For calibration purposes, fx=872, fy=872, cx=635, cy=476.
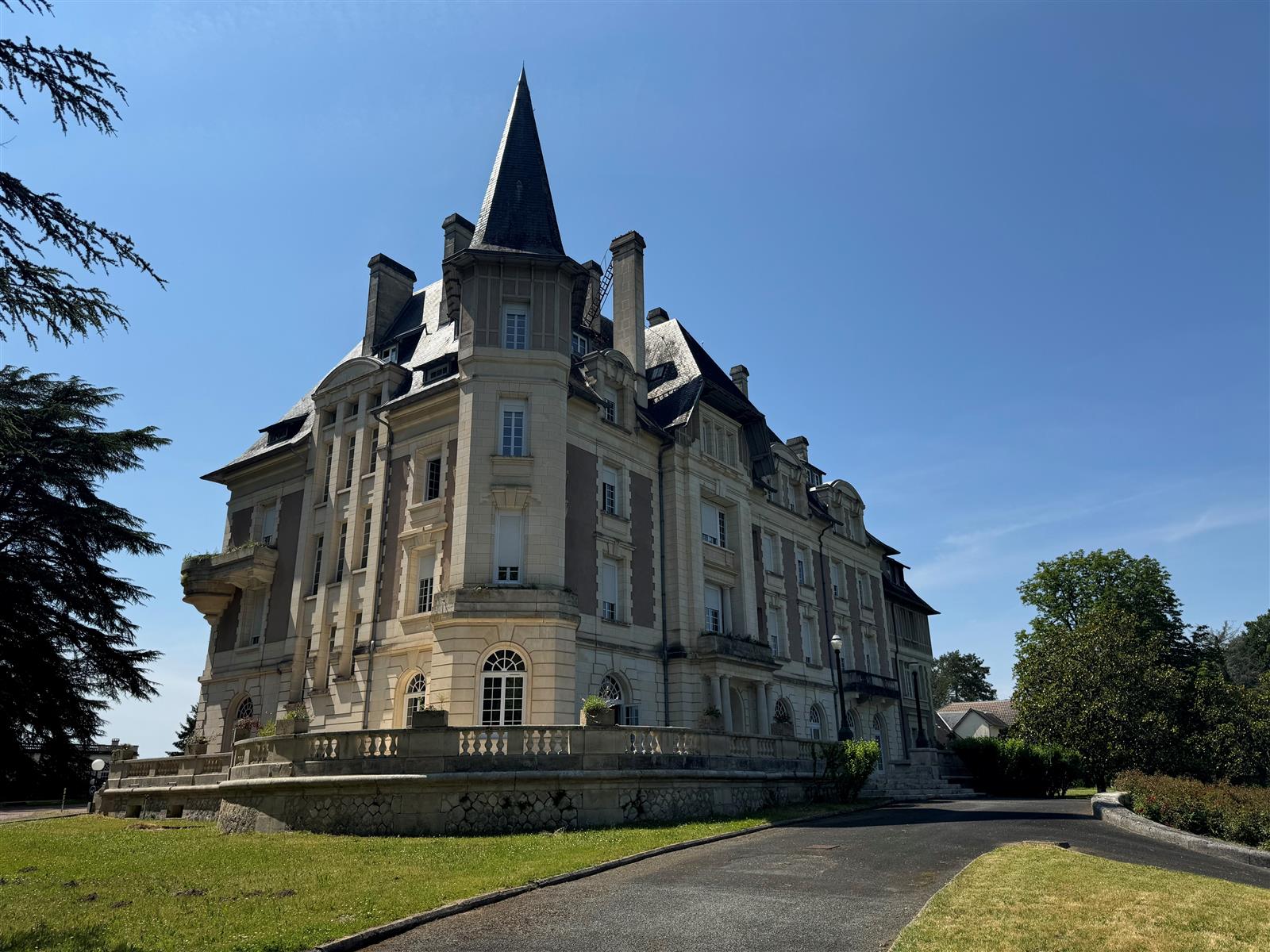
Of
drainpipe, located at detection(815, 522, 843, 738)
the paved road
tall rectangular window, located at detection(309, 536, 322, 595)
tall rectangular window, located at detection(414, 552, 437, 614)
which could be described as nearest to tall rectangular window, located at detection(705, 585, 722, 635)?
drainpipe, located at detection(815, 522, 843, 738)

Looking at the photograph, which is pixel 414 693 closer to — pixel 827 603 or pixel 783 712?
pixel 783 712

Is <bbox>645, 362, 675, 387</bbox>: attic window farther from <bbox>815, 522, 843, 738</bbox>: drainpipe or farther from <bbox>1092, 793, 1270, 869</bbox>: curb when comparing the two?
<bbox>1092, 793, 1270, 869</bbox>: curb

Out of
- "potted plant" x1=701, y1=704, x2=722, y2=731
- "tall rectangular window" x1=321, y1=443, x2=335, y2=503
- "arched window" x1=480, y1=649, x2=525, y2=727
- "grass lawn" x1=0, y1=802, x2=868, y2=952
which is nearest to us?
"grass lawn" x1=0, y1=802, x2=868, y2=952

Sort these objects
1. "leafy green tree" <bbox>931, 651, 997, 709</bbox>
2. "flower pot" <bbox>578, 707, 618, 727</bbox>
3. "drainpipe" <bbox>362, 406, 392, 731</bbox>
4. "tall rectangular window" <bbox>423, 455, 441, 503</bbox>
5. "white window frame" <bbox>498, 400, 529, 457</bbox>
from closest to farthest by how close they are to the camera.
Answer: "flower pot" <bbox>578, 707, 618, 727</bbox>
"white window frame" <bbox>498, 400, 529, 457</bbox>
"drainpipe" <bbox>362, 406, 392, 731</bbox>
"tall rectangular window" <bbox>423, 455, 441, 503</bbox>
"leafy green tree" <bbox>931, 651, 997, 709</bbox>

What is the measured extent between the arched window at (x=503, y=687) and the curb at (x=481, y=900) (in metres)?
8.09

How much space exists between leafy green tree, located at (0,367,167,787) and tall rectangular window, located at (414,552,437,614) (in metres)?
13.5

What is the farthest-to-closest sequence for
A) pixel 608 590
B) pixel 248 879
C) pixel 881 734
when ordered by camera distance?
pixel 881 734 < pixel 608 590 < pixel 248 879

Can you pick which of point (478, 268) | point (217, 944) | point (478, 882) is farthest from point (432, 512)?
point (217, 944)

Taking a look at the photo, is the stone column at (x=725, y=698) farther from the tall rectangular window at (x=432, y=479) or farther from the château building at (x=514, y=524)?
the tall rectangular window at (x=432, y=479)

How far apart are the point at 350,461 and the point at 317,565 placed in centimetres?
378

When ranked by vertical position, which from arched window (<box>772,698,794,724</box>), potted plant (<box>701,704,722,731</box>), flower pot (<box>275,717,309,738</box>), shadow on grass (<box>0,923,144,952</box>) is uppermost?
arched window (<box>772,698,794,724</box>)

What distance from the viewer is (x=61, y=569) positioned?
31.3m

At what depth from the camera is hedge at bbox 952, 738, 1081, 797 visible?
1296 inches

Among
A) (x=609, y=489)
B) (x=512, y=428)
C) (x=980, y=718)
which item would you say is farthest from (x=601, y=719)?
(x=980, y=718)
